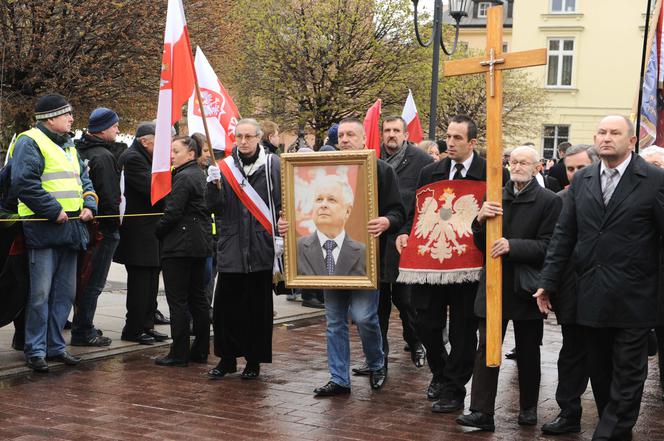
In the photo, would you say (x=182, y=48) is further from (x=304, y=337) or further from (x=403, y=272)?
(x=304, y=337)

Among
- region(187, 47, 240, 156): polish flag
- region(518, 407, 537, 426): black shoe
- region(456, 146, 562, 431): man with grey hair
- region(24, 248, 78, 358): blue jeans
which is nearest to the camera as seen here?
region(456, 146, 562, 431): man with grey hair

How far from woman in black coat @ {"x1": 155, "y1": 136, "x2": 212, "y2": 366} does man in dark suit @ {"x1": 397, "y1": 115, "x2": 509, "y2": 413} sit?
222 centimetres

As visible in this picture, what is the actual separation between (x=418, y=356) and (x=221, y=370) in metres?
1.84

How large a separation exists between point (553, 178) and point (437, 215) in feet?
19.6

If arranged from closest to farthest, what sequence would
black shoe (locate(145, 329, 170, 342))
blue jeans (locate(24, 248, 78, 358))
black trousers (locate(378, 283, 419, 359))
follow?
blue jeans (locate(24, 248, 78, 358))
black trousers (locate(378, 283, 419, 359))
black shoe (locate(145, 329, 170, 342))

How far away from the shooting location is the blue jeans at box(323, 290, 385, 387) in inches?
283

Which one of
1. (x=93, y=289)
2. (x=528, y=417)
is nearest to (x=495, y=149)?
(x=528, y=417)

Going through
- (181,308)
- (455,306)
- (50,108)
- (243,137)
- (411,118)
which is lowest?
(181,308)

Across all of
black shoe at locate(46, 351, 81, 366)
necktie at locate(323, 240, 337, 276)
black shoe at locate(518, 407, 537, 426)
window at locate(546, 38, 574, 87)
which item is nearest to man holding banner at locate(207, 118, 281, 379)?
necktie at locate(323, 240, 337, 276)

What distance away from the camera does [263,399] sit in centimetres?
702

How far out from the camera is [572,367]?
6.42 m

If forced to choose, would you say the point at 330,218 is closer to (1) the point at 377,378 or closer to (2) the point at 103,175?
(1) the point at 377,378

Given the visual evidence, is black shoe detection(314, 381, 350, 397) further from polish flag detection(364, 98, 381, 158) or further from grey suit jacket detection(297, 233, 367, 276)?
polish flag detection(364, 98, 381, 158)

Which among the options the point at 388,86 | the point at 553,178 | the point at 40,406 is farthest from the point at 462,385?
the point at 388,86
